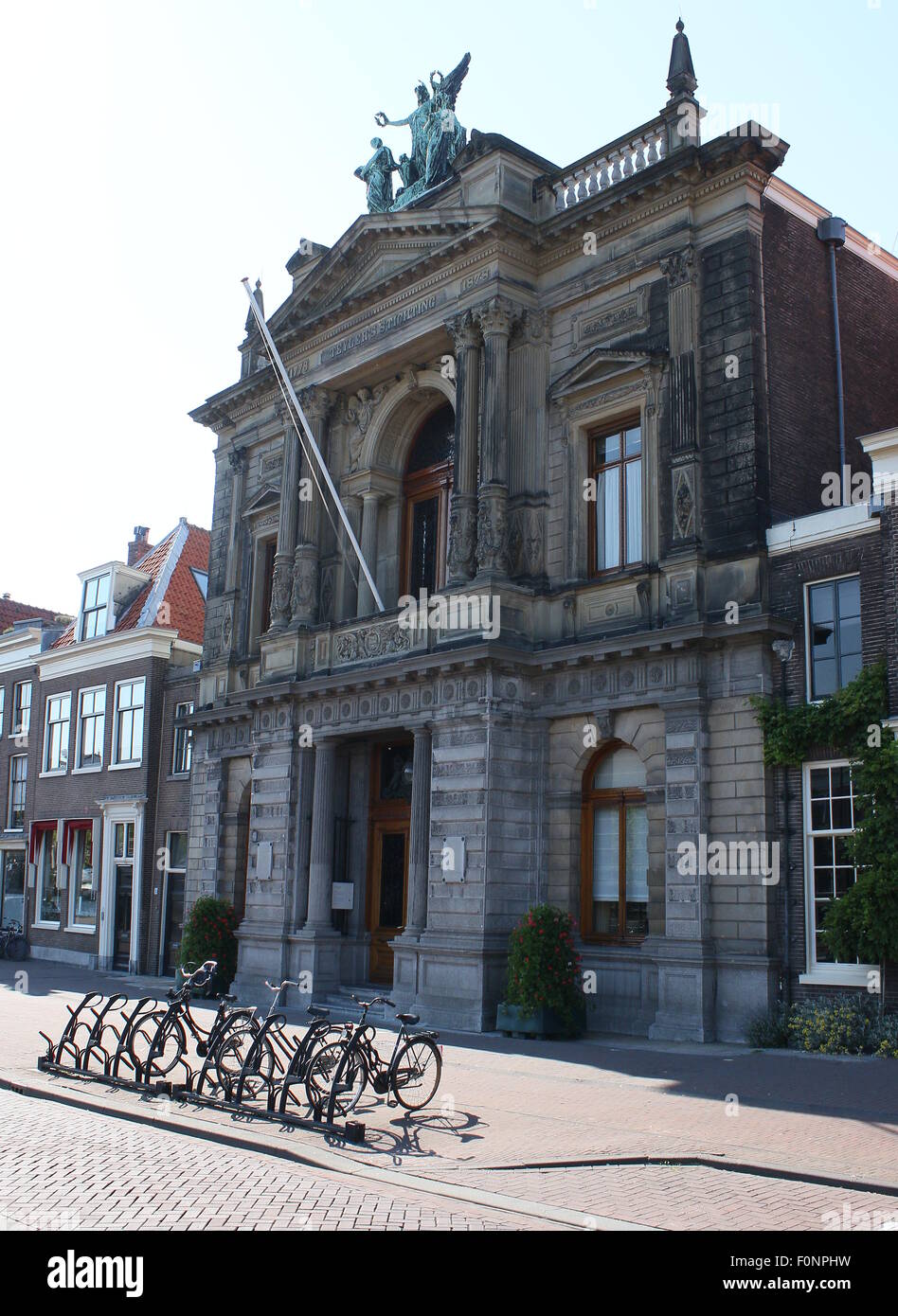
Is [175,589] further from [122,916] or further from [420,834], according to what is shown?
[420,834]

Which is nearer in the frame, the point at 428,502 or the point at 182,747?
the point at 428,502

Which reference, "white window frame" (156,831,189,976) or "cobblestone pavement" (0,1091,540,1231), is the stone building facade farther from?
"cobblestone pavement" (0,1091,540,1231)

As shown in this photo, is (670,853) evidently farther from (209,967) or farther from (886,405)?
(886,405)

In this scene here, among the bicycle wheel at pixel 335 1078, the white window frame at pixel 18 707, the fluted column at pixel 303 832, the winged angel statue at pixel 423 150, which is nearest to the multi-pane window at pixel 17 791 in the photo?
the white window frame at pixel 18 707

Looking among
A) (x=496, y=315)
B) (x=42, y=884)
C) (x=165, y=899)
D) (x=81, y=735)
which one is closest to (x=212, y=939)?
(x=165, y=899)

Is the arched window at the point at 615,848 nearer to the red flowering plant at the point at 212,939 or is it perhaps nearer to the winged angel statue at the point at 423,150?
the red flowering plant at the point at 212,939

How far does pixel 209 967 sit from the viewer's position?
15.9m

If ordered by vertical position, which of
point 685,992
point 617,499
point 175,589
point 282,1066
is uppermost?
point 175,589

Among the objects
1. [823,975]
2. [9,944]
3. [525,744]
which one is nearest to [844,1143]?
[823,975]

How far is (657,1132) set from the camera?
11219 mm

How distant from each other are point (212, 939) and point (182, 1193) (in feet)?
55.7

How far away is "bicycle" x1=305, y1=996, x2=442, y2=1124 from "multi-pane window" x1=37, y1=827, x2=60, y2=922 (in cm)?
2708

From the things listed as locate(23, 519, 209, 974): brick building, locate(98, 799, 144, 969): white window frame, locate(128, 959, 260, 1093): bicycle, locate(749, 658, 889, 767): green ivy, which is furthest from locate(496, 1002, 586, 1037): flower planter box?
locate(98, 799, 144, 969): white window frame

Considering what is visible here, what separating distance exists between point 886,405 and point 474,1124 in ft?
51.7
